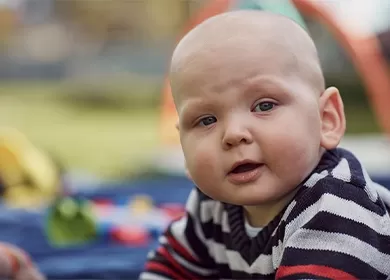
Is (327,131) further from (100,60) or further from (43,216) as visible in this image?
(100,60)

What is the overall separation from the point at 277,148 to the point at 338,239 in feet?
0.34

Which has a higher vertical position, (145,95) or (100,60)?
(100,60)

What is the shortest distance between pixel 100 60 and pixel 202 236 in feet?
16.3

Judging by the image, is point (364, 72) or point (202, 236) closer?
point (202, 236)

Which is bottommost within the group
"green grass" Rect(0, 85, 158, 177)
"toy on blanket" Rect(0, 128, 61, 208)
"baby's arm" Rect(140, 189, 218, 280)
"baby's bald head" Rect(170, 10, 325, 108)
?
"baby's arm" Rect(140, 189, 218, 280)

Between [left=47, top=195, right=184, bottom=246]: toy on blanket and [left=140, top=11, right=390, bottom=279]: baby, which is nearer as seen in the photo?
[left=140, top=11, right=390, bottom=279]: baby

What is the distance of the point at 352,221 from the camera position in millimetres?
649

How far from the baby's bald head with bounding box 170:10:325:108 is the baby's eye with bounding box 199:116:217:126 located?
4 cm

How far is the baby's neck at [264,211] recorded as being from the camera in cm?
74

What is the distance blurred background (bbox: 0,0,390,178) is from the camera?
148 inches

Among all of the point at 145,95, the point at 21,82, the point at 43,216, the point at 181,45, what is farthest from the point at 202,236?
the point at 21,82

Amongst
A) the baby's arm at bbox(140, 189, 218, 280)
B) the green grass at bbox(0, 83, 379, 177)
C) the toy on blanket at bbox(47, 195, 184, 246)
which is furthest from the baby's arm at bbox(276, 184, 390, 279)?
the green grass at bbox(0, 83, 379, 177)

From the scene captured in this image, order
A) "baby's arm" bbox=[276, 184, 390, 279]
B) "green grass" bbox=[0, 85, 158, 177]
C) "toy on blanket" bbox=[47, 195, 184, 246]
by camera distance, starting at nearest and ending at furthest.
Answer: "baby's arm" bbox=[276, 184, 390, 279] < "toy on blanket" bbox=[47, 195, 184, 246] < "green grass" bbox=[0, 85, 158, 177]

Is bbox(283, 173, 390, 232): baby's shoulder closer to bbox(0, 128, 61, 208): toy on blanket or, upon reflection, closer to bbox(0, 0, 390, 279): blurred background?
bbox(0, 0, 390, 279): blurred background
